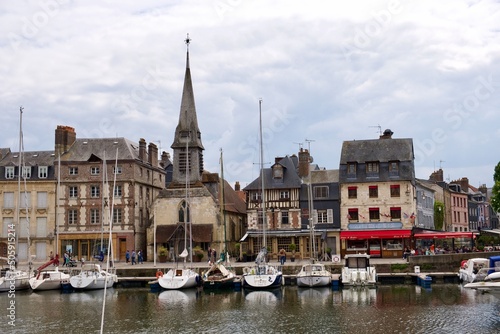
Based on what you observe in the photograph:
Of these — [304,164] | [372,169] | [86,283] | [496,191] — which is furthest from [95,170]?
[496,191]

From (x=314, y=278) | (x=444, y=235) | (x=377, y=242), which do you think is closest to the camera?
(x=314, y=278)

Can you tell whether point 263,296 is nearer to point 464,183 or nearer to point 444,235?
point 444,235

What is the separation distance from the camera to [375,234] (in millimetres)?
49688

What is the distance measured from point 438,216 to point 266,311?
36.8 m

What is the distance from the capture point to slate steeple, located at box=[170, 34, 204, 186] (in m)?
53.9

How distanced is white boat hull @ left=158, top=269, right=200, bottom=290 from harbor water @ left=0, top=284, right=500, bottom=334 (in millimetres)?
576

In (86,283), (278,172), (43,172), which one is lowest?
(86,283)

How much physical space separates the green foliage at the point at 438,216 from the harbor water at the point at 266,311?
23606 mm

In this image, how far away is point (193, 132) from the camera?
54.8m

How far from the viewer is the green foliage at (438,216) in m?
62.1

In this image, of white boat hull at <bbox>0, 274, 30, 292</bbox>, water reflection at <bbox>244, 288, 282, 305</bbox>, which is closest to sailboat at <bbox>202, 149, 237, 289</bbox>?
water reflection at <bbox>244, 288, 282, 305</bbox>

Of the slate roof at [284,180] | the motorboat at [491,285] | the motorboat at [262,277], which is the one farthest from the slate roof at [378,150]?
the motorboat at [491,285]

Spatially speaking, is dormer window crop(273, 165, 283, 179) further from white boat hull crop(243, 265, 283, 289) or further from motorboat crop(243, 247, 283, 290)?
white boat hull crop(243, 265, 283, 289)

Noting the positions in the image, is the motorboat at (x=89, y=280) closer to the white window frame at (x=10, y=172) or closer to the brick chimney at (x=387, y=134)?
the white window frame at (x=10, y=172)
